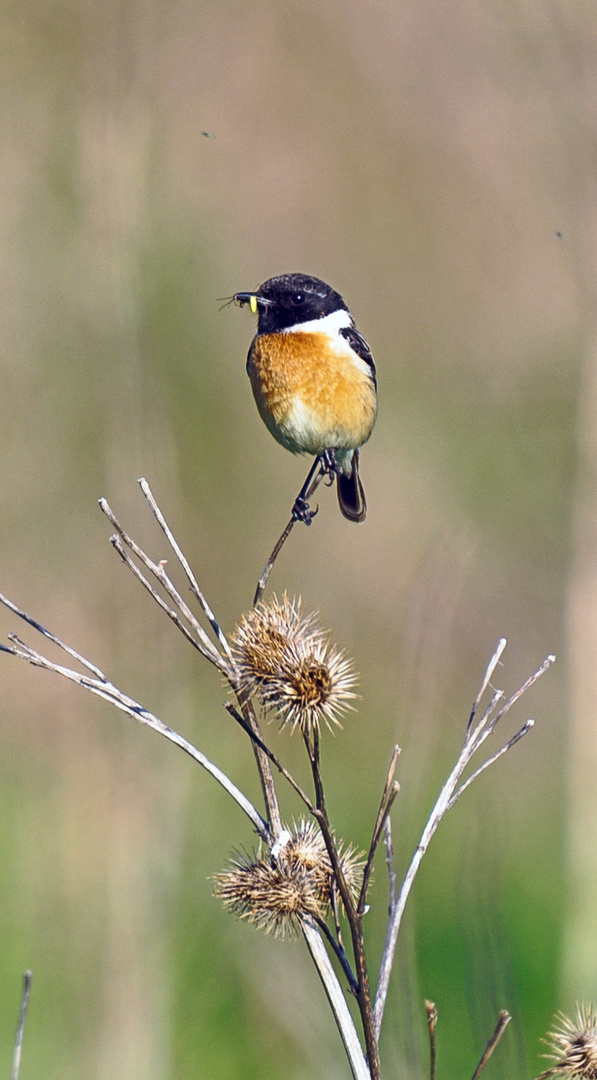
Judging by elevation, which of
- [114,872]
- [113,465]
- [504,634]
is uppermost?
[504,634]

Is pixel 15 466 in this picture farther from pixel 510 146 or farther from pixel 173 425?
pixel 510 146

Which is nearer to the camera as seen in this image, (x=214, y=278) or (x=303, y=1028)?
(x=303, y=1028)

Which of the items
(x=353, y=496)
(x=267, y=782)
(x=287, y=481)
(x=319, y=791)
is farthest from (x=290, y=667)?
(x=287, y=481)

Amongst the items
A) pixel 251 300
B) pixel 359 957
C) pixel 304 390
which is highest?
Answer: pixel 251 300

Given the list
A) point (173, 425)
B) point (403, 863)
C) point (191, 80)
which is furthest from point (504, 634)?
point (191, 80)

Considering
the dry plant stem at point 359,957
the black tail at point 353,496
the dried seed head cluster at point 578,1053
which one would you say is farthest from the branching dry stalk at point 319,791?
the black tail at point 353,496

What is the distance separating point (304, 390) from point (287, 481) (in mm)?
3309

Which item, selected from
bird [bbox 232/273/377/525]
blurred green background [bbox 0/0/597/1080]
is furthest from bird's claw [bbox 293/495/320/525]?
bird [bbox 232/273/377/525]

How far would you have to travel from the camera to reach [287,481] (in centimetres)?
721

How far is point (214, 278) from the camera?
6.85 metres

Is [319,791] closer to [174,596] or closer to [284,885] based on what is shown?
[284,885]

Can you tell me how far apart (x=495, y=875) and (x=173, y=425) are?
178 inches

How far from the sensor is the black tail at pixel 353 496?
4.72 m

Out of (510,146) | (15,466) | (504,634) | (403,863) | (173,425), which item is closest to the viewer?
(403,863)
